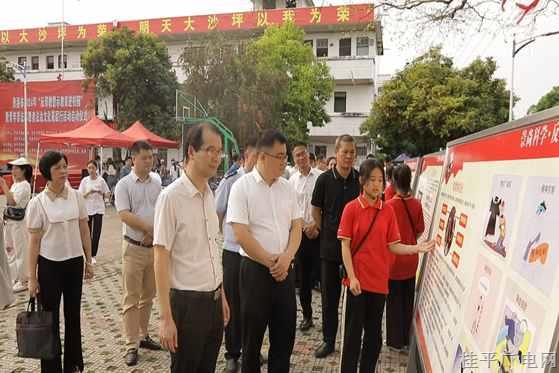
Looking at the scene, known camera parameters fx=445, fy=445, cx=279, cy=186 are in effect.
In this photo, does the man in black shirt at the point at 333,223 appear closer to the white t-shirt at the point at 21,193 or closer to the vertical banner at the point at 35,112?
the white t-shirt at the point at 21,193

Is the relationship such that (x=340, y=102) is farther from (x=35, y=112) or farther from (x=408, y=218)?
(x=408, y=218)

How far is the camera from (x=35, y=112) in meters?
11.4

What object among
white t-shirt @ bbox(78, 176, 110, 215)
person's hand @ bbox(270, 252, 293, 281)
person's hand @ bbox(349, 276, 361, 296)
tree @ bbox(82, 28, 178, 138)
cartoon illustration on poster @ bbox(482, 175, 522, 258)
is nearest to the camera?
cartoon illustration on poster @ bbox(482, 175, 522, 258)

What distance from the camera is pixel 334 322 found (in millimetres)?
3852

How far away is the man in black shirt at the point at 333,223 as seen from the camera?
12.4 feet

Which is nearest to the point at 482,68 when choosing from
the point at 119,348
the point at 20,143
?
the point at 20,143

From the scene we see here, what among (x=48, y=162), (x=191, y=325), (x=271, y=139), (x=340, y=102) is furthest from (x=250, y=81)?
(x=191, y=325)

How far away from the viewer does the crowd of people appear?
7.32 feet

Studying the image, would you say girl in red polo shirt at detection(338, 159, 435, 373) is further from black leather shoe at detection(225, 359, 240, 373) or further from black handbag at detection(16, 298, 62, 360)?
black handbag at detection(16, 298, 62, 360)

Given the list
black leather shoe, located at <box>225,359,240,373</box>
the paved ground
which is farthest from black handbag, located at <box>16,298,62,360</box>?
black leather shoe, located at <box>225,359,240,373</box>

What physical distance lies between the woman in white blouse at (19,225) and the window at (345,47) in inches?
1043

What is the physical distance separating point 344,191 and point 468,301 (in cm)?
223

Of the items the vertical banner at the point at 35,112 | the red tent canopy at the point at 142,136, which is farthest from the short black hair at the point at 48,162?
the red tent canopy at the point at 142,136

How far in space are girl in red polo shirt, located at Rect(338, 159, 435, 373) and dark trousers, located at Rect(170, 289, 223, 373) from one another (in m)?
1.10
